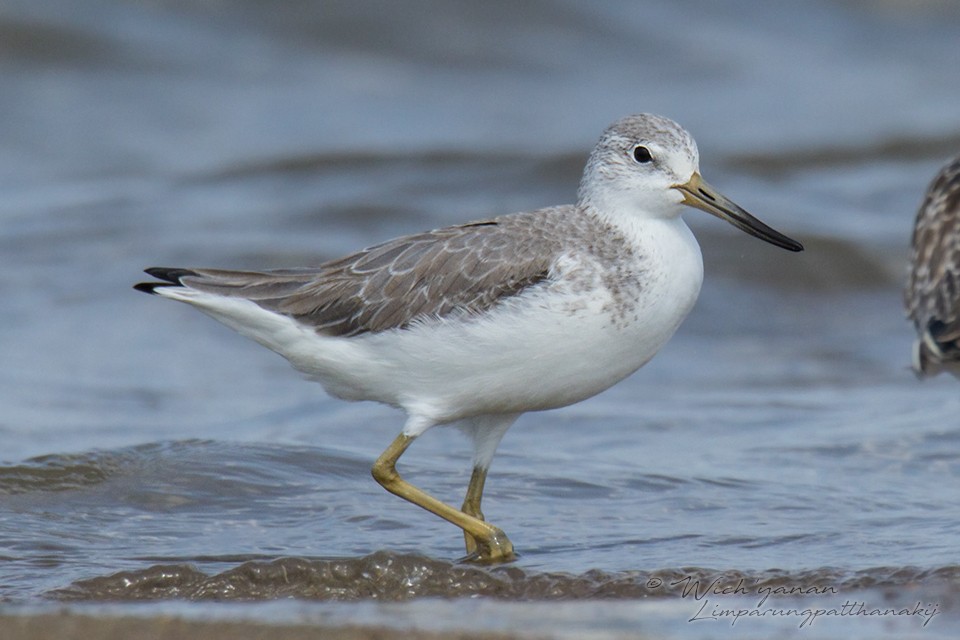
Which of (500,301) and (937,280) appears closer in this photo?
(500,301)

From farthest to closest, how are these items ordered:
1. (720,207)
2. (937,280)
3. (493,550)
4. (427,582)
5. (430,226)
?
1. (430,226)
2. (937,280)
3. (493,550)
4. (720,207)
5. (427,582)

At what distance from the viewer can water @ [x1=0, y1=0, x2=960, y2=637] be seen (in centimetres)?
741

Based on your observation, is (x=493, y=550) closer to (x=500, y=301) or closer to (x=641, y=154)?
(x=500, y=301)

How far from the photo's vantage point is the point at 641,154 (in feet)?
25.0

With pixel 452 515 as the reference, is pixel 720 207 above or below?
above

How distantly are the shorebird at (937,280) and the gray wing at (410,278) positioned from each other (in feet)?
8.05

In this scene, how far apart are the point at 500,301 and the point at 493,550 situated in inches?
50.6

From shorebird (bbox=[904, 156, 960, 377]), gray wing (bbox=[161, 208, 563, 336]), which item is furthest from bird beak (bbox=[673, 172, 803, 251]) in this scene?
shorebird (bbox=[904, 156, 960, 377])

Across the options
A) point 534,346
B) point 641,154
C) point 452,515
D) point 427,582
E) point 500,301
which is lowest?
point 427,582

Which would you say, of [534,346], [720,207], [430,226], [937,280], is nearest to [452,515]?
[534,346]

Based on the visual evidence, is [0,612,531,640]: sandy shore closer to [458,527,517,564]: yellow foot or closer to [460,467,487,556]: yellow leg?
[458,527,517,564]: yellow foot

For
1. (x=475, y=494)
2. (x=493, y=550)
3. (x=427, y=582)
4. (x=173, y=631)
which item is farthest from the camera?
(x=475, y=494)

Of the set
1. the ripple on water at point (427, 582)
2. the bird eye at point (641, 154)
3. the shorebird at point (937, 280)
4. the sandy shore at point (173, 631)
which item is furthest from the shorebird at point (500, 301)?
the sandy shore at point (173, 631)

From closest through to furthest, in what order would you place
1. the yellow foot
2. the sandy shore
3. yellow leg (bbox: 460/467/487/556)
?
the sandy shore
the yellow foot
yellow leg (bbox: 460/467/487/556)
